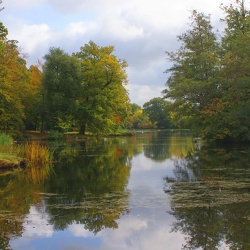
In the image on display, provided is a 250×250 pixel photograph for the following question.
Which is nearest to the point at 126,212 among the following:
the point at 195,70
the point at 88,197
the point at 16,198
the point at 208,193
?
the point at 88,197

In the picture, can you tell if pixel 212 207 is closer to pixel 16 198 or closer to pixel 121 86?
pixel 16 198

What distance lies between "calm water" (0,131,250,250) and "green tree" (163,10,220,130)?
20148 mm

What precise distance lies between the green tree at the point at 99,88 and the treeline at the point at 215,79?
13.5m

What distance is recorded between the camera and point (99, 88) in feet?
171

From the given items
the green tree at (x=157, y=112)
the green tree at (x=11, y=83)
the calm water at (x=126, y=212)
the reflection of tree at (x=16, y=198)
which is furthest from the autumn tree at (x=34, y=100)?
the green tree at (x=157, y=112)

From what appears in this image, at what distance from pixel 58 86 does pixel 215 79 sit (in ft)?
78.4

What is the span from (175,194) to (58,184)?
4.71 metres

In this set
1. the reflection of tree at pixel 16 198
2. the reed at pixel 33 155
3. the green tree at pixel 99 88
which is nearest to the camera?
the reflection of tree at pixel 16 198

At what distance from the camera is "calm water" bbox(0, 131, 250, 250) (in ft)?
22.0

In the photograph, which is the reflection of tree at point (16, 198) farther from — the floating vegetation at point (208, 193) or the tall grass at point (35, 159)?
the floating vegetation at point (208, 193)

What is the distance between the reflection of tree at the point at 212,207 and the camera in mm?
6605

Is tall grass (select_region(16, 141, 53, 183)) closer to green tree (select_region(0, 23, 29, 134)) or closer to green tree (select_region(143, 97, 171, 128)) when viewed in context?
green tree (select_region(0, 23, 29, 134))

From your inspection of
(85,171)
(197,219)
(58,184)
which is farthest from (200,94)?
(197,219)

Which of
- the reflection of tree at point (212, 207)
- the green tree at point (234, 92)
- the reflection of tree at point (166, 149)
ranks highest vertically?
the green tree at point (234, 92)
